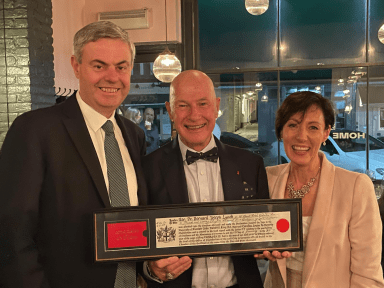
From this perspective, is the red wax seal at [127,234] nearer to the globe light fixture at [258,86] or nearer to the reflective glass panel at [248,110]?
the reflective glass panel at [248,110]

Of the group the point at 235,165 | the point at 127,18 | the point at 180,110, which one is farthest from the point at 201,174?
the point at 127,18

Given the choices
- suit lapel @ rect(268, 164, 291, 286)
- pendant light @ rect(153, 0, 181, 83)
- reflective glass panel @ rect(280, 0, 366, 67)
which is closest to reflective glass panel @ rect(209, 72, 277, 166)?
reflective glass panel @ rect(280, 0, 366, 67)

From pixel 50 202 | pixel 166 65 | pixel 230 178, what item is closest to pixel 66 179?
pixel 50 202

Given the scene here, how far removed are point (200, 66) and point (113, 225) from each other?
5.26 m

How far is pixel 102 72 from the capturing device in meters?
1.74

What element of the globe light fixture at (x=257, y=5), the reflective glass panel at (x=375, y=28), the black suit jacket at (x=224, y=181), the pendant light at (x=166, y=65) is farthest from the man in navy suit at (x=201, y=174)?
the reflective glass panel at (x=375, y=28)

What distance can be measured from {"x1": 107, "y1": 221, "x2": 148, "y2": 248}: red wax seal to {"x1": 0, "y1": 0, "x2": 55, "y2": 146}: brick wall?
281 centimetres

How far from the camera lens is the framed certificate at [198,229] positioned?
Result: 1.58 m

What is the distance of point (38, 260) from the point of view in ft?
5.17

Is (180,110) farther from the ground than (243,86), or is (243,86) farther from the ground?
(243,86)

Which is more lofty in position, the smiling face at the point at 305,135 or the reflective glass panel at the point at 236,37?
the reflective glass panel at the point at 236,37

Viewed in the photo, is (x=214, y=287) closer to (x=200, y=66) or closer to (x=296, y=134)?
(x=296, y=134)

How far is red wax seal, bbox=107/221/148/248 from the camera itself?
→ 62.1 inches

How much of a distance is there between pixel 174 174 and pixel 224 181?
24 centimetres
